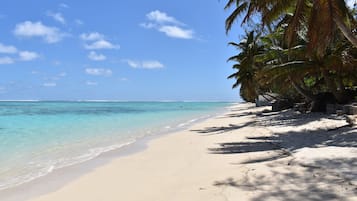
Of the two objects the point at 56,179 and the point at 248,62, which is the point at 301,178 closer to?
the point at 56,179

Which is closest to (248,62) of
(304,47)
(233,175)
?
(304,47)

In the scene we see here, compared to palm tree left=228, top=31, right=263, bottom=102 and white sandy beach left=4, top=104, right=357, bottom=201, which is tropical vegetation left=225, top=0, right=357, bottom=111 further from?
white sandy beach left=4, top=104, right=357, bottom=201

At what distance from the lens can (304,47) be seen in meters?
15.5

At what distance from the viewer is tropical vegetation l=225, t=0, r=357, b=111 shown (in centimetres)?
904

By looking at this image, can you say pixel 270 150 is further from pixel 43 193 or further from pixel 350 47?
pixel 350 47

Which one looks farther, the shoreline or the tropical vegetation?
the tropical vegetation

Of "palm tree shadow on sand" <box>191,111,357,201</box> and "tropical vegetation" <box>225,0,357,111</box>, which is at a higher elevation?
"tropical vegetation" <box>225,0,357,111</box>

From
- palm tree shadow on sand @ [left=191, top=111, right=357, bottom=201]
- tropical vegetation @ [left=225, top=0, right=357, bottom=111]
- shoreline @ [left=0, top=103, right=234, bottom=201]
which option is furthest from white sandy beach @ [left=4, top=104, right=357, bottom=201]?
tropical vegetation @ [left=225, top=0, right=357, bottom=111]

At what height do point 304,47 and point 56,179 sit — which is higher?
point 304,47

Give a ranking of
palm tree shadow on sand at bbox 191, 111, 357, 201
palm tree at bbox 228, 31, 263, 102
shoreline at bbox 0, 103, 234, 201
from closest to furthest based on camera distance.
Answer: palm tree shadow on sand at bbox 191, 111, 357, 201
shoreline at bbox 0, 103, 234, 201
palm tree at bbox 228, 31, 263, 102

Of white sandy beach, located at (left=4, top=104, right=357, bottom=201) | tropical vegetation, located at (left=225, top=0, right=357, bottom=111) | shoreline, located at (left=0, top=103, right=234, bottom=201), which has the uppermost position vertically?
tropical vegetation, located at (left=225, top=0, right=357, bottom=111)

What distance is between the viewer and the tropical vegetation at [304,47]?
29.7ft

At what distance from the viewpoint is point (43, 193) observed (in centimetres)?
593

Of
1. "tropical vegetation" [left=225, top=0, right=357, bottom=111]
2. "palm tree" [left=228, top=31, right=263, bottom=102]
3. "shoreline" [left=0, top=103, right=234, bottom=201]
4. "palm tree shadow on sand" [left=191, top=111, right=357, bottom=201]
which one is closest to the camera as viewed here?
"palm tree shadow on sand" [left=191, top=111, right=357, bottom=201]
